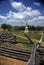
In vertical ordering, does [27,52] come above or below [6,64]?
above

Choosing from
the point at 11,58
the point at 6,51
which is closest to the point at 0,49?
the point at 6,51

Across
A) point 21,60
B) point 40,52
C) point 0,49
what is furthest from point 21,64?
point 0,49

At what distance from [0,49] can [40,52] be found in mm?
2382

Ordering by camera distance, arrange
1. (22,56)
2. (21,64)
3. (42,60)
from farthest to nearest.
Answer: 1. (22,56)
2. (21,64)
3. (42,60)

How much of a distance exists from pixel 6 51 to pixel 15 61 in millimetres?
778

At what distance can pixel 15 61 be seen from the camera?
5.68 m

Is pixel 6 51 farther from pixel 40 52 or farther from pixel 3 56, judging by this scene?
pixel 40 52

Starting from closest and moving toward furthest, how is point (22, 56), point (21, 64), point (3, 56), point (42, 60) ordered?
1. point (42, 60)
2. point (21, 64)
3. point (22, 56)
4. point (3, 56)

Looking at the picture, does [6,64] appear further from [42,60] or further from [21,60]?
[42,60]

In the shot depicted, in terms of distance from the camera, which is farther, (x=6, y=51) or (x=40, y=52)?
(x=6, y=51)

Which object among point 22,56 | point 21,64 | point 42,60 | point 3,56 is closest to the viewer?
point 42,60

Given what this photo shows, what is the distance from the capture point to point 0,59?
5.92 meters

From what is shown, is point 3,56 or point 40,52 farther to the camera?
point 3,56

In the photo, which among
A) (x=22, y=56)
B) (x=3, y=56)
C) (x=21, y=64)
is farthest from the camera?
(x=3, y=56)
